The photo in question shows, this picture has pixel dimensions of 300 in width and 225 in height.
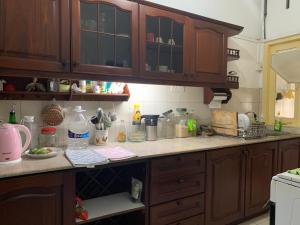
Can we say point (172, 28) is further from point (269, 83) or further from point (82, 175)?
point (269, 83)

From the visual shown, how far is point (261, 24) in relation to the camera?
3107 mm

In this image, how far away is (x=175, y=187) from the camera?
172cm

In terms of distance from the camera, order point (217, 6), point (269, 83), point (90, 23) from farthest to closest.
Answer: point (269, 83)
point (217, 6)
point (90, 23)

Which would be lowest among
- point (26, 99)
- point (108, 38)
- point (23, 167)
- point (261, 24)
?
point (23, 167)

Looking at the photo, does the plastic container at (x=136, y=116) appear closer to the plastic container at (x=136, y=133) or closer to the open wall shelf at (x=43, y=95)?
the plastic container at (x=136, y=133)

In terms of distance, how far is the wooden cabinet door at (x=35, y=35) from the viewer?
1.33 m

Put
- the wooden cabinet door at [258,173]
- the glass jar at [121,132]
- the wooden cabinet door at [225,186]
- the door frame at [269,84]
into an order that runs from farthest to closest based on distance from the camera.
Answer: the door frame at [269,84] < the wooden cabinet door at [258,173] < the glass jar at [121,132] < the wooden cabinet door at [225,186]

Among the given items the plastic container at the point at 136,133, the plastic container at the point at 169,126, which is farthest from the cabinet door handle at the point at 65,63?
the plastic container at the point at 169,126

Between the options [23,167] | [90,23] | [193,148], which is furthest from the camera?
[193,148]

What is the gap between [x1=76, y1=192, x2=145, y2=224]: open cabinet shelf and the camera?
153 cm

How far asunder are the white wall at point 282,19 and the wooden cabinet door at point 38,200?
9.70 feet

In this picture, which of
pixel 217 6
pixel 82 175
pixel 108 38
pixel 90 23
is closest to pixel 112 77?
pixel 108 38

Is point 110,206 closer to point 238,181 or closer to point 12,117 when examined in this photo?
point 12,117

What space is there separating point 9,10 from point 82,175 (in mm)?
1227
